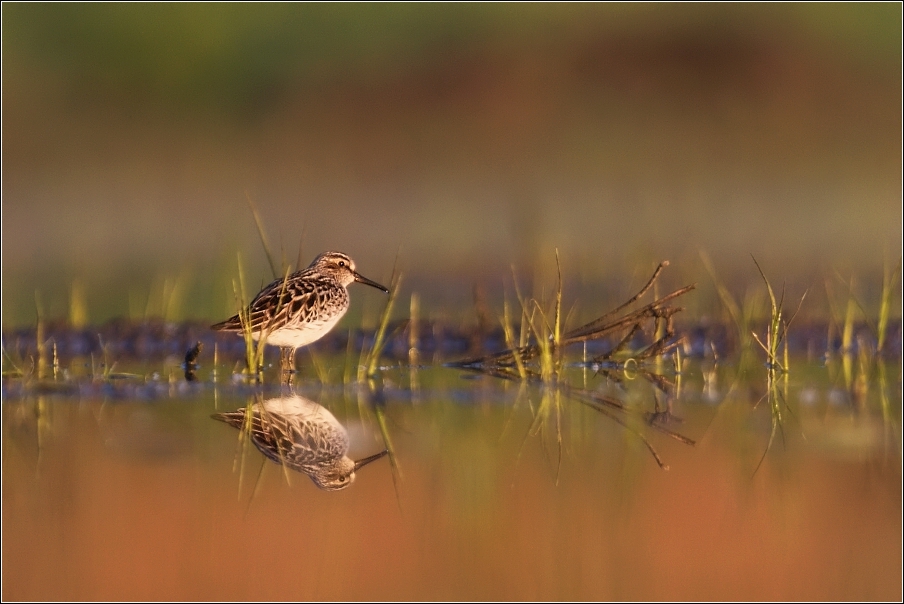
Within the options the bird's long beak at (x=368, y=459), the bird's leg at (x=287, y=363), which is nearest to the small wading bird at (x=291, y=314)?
the bird's leg at (x=287, y=363)

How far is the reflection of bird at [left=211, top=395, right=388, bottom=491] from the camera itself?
705 cm

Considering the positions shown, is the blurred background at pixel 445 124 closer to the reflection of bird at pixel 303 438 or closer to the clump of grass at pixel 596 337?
the clump of grass at pixel 596 337

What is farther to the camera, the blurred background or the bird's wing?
the blurred background

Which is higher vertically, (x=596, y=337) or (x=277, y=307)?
(x=277, y=307)

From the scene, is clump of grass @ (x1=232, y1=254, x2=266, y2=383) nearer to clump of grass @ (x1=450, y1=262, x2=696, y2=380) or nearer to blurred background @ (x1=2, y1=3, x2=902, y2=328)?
clump of grass @ (x1=450, y1=262, x2=696, y2=380)

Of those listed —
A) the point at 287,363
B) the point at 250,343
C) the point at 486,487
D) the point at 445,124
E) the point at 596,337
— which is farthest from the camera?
the point at 445,124

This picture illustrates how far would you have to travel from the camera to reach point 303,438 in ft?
25.1

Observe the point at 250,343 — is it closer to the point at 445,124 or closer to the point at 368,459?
the point at 368,459

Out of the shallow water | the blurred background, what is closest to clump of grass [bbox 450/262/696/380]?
the shallow water

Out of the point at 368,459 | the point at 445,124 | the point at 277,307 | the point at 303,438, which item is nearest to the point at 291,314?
the point at 277,307

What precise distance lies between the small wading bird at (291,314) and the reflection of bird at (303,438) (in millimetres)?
1066

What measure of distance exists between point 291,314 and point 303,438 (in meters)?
2.27

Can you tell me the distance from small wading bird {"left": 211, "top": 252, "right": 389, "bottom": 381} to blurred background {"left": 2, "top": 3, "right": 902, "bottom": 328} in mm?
7049

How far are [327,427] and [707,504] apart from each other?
2.26 m
